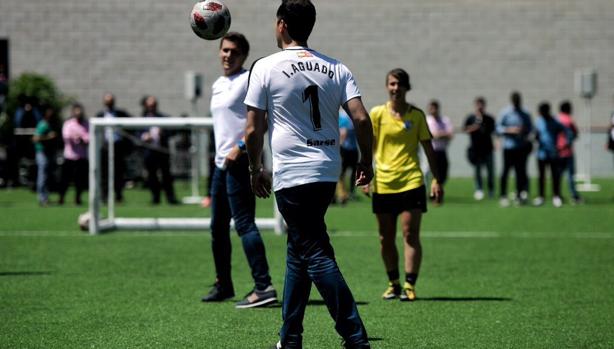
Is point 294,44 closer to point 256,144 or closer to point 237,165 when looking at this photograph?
point 256,144

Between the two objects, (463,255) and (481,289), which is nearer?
(481,289)

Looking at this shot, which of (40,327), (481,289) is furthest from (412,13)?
(40,327)

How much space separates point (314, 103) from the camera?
243 inches

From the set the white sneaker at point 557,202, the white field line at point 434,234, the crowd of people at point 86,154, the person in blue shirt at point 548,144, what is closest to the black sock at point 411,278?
the white field line at point 434,234

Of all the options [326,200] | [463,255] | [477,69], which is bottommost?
[463,255]

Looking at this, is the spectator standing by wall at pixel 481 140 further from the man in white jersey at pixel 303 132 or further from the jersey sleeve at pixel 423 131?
the man in white jersey at pixel 303 132

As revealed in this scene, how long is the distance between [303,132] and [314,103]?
0.18m

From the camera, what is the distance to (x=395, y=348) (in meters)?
6.95

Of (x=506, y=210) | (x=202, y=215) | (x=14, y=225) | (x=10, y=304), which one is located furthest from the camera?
(x=506, y=210)

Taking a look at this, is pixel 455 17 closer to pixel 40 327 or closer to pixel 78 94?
pixel 78 94

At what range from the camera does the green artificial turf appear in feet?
24.3

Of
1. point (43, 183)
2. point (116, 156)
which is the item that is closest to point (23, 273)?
point (43, 183)

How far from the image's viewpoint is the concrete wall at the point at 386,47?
3145cm

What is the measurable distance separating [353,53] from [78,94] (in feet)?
26.7
